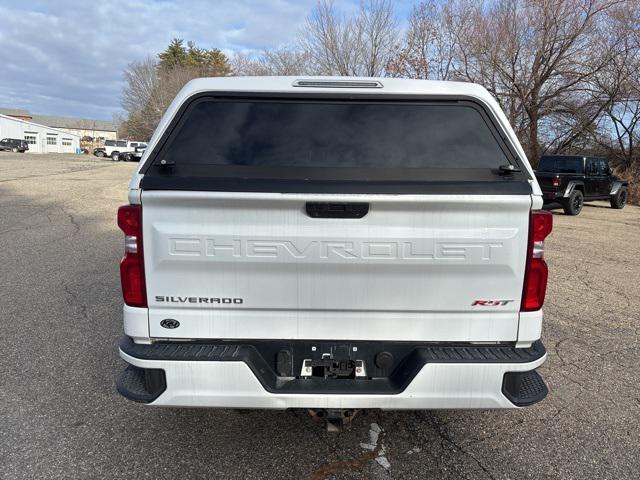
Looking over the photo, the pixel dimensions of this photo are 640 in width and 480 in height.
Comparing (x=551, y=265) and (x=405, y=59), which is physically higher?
(x=405, y=59)

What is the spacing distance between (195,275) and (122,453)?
1357mm

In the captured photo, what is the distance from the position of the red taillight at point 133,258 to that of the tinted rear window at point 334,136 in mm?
366

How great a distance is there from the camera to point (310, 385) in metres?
2.43

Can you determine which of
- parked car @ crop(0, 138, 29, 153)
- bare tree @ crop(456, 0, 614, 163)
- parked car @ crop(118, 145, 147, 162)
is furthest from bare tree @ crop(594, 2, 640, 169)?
parked car @ crop(0, 138, 29, 153)

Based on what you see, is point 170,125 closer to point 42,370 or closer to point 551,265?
point 42,370

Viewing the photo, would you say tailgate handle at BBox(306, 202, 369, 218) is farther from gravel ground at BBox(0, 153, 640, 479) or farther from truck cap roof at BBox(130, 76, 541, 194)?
gravel ground at BBox(0, 153, 640, 479)

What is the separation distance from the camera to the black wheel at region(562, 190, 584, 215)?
15.2 metres

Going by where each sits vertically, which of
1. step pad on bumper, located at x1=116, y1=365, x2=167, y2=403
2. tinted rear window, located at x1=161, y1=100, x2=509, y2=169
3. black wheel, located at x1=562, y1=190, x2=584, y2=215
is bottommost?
black wheel, located at x1=562, y1=190, x2=584, y2=215

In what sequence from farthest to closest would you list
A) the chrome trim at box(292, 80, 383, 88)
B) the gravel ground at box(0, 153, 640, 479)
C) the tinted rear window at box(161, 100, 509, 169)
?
the gravel ground at box(0, 153, 640, 479), the chrome trim at box(292, 80, 383, 88), the tinted rear window at box(161, 100, 509, 169)

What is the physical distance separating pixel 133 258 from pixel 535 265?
202 centimetres

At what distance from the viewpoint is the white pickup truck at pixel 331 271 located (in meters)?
2.30

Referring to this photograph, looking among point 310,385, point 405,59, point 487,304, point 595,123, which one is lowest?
point 310,385

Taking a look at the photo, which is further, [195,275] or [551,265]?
[551,265]

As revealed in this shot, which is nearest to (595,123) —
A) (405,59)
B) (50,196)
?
(405,59)
